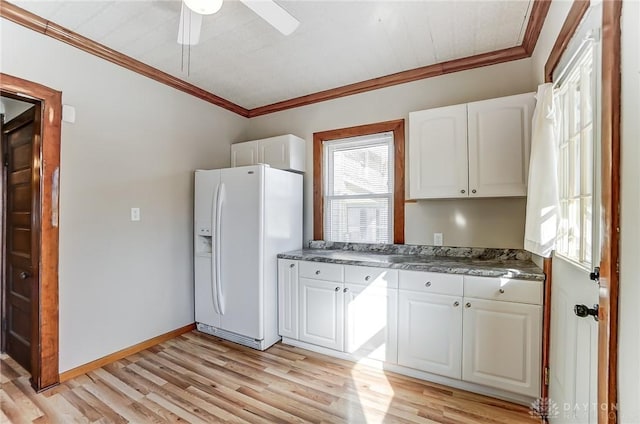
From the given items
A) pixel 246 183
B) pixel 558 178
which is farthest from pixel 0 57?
pixel 558 178

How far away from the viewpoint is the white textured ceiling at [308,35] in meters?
1.94

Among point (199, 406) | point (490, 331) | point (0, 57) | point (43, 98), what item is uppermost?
point (0, 57)

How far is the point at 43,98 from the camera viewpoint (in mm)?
2088

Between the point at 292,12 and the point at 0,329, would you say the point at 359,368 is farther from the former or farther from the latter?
the point at 0,329

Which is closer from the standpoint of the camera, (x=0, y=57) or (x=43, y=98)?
(x=0, y=57)

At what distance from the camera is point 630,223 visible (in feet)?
2.89

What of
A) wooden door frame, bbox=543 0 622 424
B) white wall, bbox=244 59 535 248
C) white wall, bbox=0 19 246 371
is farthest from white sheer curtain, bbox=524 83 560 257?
white wall, bbox=0 19 246 371

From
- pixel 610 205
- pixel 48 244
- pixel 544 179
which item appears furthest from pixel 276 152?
pixel 610 205

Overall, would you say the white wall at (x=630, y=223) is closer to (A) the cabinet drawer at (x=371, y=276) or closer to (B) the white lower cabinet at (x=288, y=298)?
(A) the cabinet drawer at (x=371, y=276)

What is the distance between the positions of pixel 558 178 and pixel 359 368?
1909 mm

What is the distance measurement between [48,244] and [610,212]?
304cm

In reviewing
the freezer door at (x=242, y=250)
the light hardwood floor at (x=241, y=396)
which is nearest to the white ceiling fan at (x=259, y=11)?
the freezer door at (x=242, y=250)

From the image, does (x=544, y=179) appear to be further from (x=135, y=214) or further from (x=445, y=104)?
(x=135, y=214)

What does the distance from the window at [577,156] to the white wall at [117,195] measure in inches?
121
